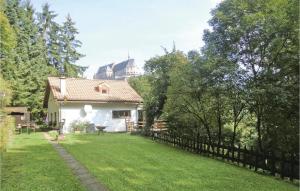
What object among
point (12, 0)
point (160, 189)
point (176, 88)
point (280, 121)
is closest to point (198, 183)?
point (160, 189)

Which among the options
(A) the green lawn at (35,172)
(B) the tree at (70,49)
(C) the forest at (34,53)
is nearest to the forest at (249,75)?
(A) the green lawn at (35,172)

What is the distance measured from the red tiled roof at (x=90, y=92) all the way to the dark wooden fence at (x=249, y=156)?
44.1ft

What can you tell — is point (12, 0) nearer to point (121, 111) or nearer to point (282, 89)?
point (121, 111)

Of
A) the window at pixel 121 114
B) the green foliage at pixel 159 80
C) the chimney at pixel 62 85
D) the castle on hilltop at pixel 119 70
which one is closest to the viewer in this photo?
the green foliage at pixel 159 80

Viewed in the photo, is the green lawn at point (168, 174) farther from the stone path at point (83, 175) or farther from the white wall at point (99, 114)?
the white wall at point (99, 114)

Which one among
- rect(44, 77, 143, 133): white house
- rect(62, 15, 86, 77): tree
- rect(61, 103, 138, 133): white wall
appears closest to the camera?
rect(61, 103, 138, 133): white wall

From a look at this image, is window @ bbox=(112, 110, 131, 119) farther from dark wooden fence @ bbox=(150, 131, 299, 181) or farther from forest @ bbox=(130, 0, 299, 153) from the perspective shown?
forest @ bbox=(130, 0, 299, 153)

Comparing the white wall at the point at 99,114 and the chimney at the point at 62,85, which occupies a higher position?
the chimney at the point at 62,85

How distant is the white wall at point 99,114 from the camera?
94.5ft

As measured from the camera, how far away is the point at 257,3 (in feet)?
43.9

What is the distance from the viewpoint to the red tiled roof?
29609mm

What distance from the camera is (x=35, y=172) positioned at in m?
10.8

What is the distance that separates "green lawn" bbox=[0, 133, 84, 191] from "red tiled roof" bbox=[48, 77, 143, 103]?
46.0ft

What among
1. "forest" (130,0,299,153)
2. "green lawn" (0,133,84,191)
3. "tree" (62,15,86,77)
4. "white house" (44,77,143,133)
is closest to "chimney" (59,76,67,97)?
"white house" (44,77,143,133)
